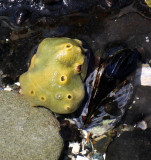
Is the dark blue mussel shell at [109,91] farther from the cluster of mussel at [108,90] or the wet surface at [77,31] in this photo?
the wet surface at [77,31]

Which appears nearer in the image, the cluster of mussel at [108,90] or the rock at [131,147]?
the cluster of mussel at [108,90]

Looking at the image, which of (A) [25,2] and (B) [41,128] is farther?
(B) [41,128]

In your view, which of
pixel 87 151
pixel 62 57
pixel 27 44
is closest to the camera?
pixel 62 57

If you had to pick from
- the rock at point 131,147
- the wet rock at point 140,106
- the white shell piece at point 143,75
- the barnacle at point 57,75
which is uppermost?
the barnacle at point 57,75

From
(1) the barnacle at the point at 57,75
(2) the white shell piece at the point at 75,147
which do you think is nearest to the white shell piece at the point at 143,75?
(1) the barnacle at the point at 57,75

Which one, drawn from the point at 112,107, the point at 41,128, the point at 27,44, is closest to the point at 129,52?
the point at 112,107

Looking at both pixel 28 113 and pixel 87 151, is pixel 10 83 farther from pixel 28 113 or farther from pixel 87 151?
pixel 87 151

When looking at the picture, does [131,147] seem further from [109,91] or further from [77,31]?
[77,31]

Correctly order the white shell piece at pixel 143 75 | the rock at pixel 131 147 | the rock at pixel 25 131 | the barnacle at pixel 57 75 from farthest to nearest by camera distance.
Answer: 1. the white shell piece at pixel 143 75
2. the rock at pixel 131 147
3. the rock at pixel 25 131
4. the barnacle at pixel 57 75
